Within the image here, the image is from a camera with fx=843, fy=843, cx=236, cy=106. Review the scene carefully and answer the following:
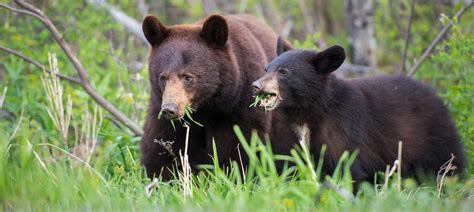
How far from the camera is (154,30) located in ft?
22.1

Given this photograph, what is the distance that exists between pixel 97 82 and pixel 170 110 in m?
4.23

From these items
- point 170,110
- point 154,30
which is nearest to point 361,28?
point 154,30

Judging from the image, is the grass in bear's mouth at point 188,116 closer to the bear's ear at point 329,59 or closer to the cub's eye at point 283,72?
the cub's eye at point 283,72

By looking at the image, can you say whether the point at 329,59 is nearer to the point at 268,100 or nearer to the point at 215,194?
the point at 268,100

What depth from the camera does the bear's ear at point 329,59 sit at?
637cm

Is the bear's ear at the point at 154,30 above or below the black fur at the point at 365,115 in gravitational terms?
above

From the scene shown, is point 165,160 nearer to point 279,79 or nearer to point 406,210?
point 279,79

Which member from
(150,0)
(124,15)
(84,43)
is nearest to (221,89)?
(84,43)

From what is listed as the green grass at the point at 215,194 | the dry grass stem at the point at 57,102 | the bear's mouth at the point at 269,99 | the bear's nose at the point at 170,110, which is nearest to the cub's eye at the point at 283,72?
the bear's mouth at the point at 269,99

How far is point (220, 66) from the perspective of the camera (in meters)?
6.62

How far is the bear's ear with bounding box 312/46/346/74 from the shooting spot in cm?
637

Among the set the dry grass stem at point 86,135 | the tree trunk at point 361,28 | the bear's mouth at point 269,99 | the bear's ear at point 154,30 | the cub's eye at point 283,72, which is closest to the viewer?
the bear's mouth at point 269,99

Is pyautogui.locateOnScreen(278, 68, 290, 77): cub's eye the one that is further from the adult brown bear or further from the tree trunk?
the tree trunk

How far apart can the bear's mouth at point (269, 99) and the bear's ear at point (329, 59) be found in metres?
0.43
